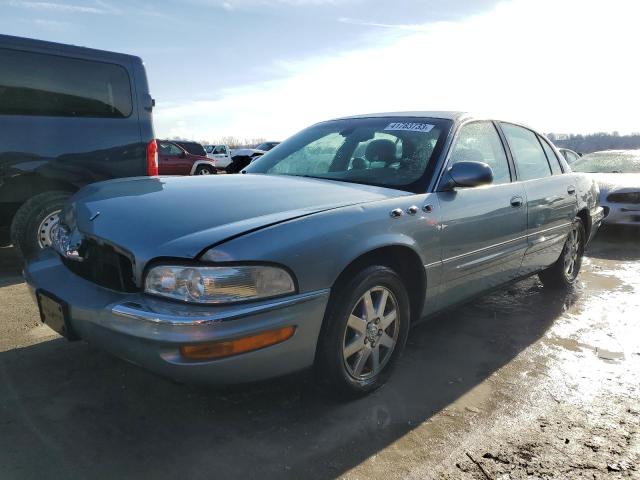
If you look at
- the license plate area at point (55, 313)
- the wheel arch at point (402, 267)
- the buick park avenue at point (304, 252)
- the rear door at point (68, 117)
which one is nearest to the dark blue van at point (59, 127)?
the rear door at point (68, 117)

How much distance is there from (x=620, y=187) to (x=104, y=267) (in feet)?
24.4

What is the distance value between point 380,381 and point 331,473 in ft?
2.43

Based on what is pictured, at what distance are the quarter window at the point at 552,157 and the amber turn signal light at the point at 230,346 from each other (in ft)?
10.8

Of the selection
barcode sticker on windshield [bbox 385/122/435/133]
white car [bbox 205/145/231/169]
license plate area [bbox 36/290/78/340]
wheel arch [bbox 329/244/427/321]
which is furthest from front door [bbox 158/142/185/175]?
wheel arch [bbox 329/244/427/321]

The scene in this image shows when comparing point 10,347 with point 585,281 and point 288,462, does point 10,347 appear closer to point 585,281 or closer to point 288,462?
point 288,462

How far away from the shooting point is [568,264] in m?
4.76

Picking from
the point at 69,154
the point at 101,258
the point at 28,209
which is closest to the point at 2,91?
the point at 69,154

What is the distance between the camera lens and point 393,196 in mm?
2768

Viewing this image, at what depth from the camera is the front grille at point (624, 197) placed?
23.9ft

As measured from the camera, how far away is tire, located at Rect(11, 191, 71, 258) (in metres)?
4.55

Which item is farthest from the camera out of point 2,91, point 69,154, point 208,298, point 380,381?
point 69,154

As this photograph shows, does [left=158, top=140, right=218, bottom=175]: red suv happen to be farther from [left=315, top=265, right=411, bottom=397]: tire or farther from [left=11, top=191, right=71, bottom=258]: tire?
[left=315, top=265, right=411, bottom=397]: tire

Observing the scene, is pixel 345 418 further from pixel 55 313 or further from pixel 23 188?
pixel 23 188

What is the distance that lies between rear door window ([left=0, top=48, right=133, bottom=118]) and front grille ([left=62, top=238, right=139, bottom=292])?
9.38ft
